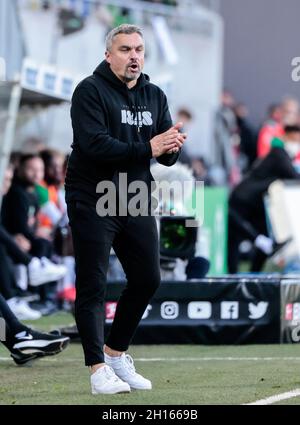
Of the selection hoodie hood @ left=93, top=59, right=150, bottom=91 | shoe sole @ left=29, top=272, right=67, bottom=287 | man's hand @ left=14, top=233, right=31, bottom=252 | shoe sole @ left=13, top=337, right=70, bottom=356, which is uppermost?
hoodie hood @ left=93, top=59, right=150, bottom=91

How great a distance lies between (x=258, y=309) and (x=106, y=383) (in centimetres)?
317

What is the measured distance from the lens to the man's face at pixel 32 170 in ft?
46.3

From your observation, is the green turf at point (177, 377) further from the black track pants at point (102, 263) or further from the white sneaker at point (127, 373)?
the black track pants at point (102, 263)

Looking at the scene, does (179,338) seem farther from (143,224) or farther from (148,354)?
(143,224)

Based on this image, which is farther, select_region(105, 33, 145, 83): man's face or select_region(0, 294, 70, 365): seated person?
select_region(0, 294, 70, 365): seated person

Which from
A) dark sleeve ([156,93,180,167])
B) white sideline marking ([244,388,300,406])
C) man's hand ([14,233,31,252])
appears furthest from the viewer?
man's hand ([14,233,31,252])

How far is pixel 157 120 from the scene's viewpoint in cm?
768

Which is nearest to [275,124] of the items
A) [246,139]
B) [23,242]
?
[246,139]

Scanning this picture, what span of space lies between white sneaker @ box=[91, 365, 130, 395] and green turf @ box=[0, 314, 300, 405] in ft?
0.19

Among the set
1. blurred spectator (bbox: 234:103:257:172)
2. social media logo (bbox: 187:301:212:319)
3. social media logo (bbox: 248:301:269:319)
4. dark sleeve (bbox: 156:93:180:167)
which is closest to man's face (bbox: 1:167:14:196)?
social media logo (bbox: 187:301:212:319)

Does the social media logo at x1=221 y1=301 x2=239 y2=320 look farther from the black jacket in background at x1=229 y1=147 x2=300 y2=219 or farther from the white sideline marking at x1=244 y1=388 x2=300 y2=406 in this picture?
the black jacket in background at x1=229 y1=147 x2=300 y2=219

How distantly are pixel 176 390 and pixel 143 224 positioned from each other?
0.97 m

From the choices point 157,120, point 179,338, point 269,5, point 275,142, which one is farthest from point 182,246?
point 269,5

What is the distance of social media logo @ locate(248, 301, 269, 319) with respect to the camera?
Answer: 33.8 feet
